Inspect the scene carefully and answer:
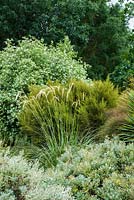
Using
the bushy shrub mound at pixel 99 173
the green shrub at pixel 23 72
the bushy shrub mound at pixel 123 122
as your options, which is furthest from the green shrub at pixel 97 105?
the bushy shrub mound at pixel 99 173

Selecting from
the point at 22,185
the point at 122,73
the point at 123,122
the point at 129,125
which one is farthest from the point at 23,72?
the point at 22,185

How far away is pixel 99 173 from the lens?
4.46 metres

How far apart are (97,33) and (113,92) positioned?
1115 cm

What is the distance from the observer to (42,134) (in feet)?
23.5

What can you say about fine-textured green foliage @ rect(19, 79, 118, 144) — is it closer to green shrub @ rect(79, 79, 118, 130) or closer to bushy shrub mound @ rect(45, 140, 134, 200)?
Result: green shrub @ rect(79, 79, 118, 130)

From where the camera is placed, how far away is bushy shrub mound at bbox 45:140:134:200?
4.18 meters

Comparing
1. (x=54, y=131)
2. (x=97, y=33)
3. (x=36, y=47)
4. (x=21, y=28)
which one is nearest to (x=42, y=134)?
(x=54, y=131)

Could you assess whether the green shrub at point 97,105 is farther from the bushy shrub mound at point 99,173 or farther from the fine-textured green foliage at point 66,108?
the bushy shrub mound at point 99,173

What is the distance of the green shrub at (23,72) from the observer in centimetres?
869

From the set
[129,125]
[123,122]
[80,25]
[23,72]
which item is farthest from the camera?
[80,25]

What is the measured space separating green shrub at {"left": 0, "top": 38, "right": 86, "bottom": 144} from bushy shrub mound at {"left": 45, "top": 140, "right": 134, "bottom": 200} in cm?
366

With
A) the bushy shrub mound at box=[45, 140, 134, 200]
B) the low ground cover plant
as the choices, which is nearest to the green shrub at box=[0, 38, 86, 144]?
the low ground cover plant

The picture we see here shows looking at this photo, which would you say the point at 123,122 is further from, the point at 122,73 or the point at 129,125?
the point at 122,73

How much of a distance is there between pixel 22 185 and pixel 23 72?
5625 millimetres
